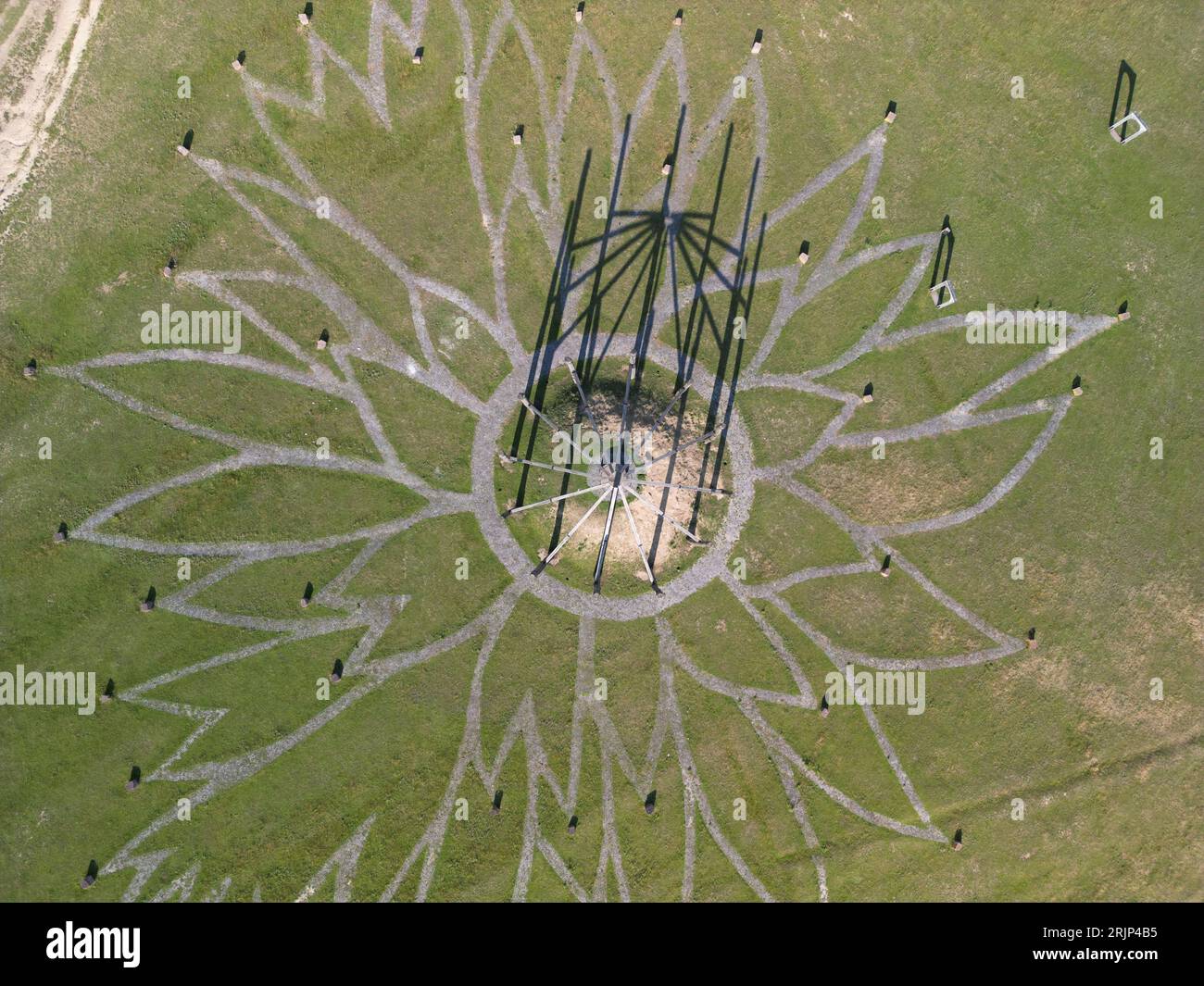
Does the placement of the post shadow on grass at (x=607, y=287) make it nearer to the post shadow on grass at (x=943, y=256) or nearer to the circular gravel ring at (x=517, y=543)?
the circular gravel ring at (x=517, y=543)

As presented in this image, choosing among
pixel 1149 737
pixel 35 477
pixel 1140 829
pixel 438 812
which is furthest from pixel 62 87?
pixel 1140 829

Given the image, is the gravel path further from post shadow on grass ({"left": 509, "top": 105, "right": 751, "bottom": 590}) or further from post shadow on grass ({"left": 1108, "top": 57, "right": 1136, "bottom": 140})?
post shadow on grass ({"left": 1108, "top": 57, "right": 1136, "bottom": 140})

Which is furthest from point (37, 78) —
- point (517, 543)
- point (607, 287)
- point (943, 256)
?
point (943, 256)

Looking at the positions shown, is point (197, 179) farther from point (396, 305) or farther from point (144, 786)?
point (144, 786)

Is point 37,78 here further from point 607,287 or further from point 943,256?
point 943,256

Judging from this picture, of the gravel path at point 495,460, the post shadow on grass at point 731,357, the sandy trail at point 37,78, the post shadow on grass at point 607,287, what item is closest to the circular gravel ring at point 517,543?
the gravel path at point 495,460

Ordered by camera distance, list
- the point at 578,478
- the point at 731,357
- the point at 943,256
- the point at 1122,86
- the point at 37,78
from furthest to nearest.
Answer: the point at 1122,86 < the point at 943,256 < the point at 731,357 < the point at 578,478 < the point at 37,78

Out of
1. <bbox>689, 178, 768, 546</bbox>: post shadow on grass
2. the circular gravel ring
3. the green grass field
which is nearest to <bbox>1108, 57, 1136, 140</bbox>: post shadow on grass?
the green grass field
